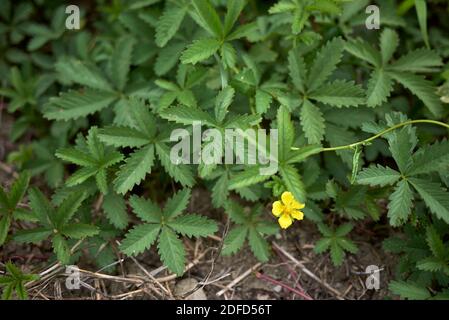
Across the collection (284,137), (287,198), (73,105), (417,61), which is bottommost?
(287,198)

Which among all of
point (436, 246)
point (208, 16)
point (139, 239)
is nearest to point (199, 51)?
point (208, 16)

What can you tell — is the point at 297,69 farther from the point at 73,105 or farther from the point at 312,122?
the point at 73,105

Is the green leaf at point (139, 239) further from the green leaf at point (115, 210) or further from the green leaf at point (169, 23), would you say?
the green leaf at point (169, 23)

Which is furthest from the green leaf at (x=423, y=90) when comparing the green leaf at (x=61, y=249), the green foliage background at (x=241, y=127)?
the green leaf at (x=61, y=249)

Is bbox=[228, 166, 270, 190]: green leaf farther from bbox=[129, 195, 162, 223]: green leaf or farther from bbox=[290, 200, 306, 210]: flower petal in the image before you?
bbox=[129, 195, 162, 223]: green leaf

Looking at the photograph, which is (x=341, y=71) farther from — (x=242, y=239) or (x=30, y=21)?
(x=30, y=21)

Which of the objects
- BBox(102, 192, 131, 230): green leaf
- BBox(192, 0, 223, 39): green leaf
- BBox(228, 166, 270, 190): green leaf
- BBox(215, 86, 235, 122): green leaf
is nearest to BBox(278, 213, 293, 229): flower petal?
BBox(228, 166, 270, 190): green leaf

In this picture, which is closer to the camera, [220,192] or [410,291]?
[410,291]
